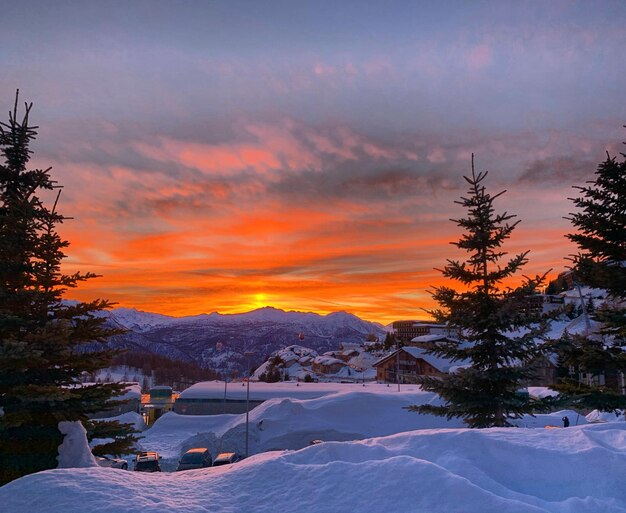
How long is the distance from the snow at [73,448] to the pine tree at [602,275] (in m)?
15.3

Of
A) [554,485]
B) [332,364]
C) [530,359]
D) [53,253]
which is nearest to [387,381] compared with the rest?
[332,364]

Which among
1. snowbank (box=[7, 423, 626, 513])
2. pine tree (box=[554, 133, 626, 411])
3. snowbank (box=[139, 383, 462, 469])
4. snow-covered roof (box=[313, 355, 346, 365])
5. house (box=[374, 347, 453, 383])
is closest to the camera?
snowbank (box=[7, 423, 626, 513])

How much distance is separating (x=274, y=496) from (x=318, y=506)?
737mm

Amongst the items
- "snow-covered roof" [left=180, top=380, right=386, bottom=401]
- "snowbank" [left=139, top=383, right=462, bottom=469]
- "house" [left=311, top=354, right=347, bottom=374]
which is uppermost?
"snowbank" [left=139, top=383, right=462, bottom=469]

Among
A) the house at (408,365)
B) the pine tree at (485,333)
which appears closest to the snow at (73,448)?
the pine tree at (485,333)

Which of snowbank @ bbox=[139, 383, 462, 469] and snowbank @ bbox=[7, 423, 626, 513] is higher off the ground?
snowbank @ bbox=[7, 423, 626, 513]

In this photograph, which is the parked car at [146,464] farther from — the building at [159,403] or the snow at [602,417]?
the building at [159,403]

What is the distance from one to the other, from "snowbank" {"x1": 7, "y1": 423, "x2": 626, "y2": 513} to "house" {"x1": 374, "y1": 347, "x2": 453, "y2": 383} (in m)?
55.5

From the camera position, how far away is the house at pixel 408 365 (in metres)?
66.3

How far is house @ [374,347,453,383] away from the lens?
6631cm

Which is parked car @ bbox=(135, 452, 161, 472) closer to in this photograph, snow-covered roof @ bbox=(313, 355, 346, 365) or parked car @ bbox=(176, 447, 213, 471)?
parked car @ bbox=(176, 447, 213, 471)

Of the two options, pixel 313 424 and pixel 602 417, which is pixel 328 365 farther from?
pixel 602 417

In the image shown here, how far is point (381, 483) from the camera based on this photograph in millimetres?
6754

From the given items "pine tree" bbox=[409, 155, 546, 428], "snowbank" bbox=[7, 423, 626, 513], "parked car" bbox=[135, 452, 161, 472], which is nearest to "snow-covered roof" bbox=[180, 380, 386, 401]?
"parked car" bbox=[135, 452, 161, 472]
